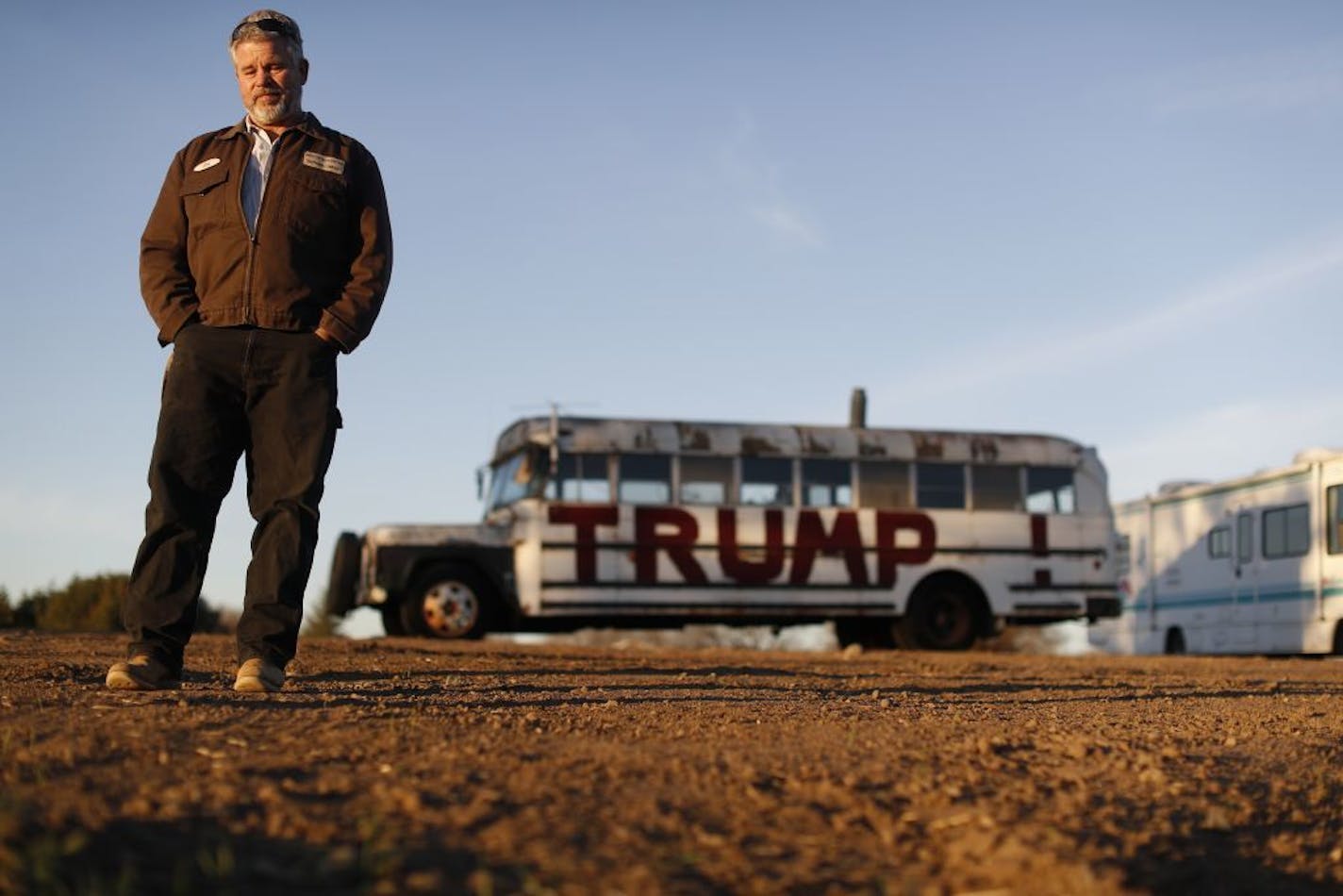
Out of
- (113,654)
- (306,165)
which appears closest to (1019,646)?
(113,654)

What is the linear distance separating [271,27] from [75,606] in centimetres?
1784

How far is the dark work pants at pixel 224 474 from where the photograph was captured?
5.52 m

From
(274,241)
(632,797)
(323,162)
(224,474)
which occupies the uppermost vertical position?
(323,162)

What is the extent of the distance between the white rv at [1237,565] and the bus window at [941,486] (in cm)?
467

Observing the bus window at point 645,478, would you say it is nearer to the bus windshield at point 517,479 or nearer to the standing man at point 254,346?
the bus windshield at point 517,479

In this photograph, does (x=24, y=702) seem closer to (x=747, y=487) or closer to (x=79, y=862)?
(x=79, y=862)

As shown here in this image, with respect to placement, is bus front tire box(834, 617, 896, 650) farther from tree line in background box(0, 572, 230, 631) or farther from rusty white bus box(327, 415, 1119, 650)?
tree line in background box(0, 572, 230, 631)

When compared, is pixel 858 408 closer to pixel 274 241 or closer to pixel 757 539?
pixel 757 539

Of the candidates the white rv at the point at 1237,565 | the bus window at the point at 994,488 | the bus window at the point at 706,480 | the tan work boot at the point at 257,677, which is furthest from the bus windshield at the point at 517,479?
the tan work boot at the point at 257,677

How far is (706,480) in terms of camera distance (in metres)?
18.1

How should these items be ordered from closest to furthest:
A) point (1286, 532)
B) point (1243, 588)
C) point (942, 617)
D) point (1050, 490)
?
point (942, 617) < point (1050, 490) < point (1286, 532) < point (1243, 588)

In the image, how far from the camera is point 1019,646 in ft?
149

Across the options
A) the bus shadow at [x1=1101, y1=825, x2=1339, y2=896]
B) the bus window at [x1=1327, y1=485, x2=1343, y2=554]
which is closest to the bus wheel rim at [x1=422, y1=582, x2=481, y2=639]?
the bus window at [x1=1327, y1=485, x2=1343, y2=554]

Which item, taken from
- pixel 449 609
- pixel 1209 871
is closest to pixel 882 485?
pixel 449 609
